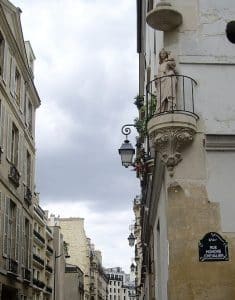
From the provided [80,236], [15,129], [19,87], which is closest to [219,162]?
[15,129]

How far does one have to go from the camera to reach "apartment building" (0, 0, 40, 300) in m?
23.6

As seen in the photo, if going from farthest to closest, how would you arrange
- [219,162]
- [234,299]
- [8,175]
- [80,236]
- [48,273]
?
[80,236] → [48,273] → [8,175] → [219,162] → [234,299]

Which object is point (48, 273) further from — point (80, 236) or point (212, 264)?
point (212, 264)

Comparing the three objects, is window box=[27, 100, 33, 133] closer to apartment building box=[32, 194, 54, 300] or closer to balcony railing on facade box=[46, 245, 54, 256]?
apartment building box=[32, 194, 54, 300]

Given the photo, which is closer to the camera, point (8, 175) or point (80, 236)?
point (8, 175)

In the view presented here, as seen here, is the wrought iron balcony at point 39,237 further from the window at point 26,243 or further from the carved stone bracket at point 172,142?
the carved stone bracket at point 172,142

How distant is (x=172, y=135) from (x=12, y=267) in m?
15.8

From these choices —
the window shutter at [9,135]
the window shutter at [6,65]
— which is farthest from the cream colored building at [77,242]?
the window shutter at [6,65]

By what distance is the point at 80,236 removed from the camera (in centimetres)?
9088

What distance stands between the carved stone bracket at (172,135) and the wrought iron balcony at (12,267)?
48.4 ft

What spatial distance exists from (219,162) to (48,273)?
147 ft

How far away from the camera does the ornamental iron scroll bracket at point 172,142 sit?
10.2 m

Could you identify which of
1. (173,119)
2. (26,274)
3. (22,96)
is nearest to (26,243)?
(26,274)

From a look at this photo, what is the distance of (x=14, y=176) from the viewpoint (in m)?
25.0
